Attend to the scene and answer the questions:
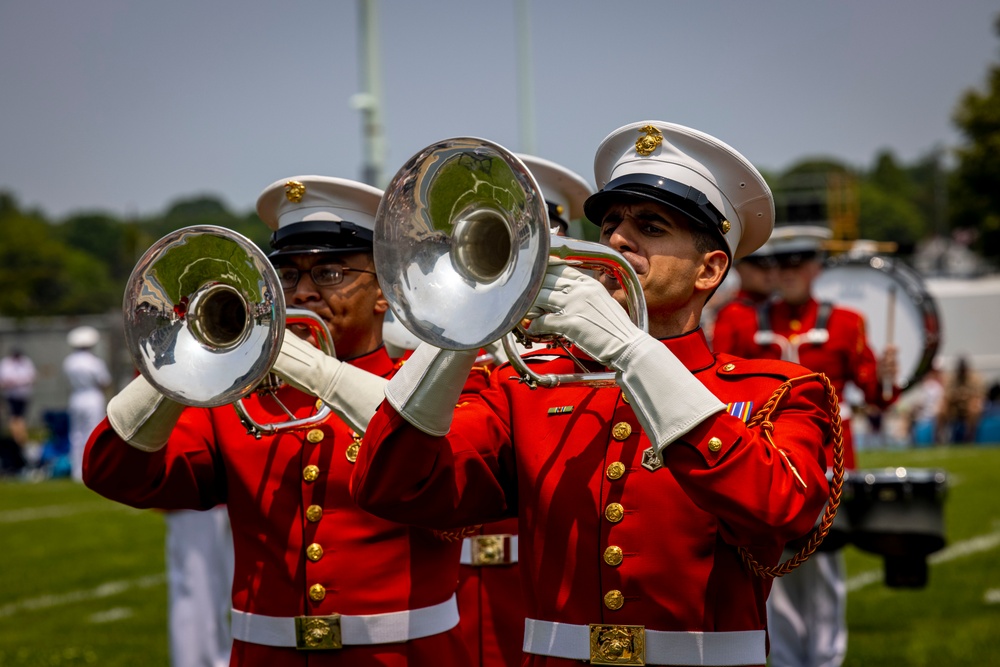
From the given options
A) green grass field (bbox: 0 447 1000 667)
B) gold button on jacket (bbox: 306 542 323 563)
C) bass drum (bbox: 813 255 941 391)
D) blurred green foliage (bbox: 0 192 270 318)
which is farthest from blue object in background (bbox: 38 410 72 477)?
blurred green foliage (bbox: 0 192 270 318)

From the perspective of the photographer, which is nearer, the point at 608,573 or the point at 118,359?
the point at 608,573

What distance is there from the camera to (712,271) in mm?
3217

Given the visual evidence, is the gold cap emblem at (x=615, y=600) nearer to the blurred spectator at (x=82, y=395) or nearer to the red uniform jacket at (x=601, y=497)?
the red uniform jacket at (x=601, y=497)

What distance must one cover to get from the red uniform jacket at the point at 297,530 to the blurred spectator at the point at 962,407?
22229 mm

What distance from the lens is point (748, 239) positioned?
3.43m

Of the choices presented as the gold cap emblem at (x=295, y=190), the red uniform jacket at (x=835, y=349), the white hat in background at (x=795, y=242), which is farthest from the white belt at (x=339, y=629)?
the white hat in background at (x=795, y=242)

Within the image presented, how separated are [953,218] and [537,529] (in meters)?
49.1

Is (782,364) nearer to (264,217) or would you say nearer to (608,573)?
(608,573)

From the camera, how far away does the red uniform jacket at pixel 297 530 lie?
3.74 metres

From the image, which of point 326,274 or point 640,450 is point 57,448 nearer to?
point 326,274

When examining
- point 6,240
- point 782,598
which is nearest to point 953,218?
point 782,598

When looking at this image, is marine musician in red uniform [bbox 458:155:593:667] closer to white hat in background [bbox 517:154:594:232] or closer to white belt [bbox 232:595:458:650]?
white hat in background [bbox 517:154:594:232]

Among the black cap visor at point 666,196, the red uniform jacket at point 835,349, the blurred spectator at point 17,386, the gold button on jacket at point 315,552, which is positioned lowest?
the blurred spectator at point 17,386

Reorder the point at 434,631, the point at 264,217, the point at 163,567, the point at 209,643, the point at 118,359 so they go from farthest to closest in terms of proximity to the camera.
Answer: the point at 118,359 < the point at 163,567 < the point at 209,643 < the point at 264,217 < the point at 434,631
